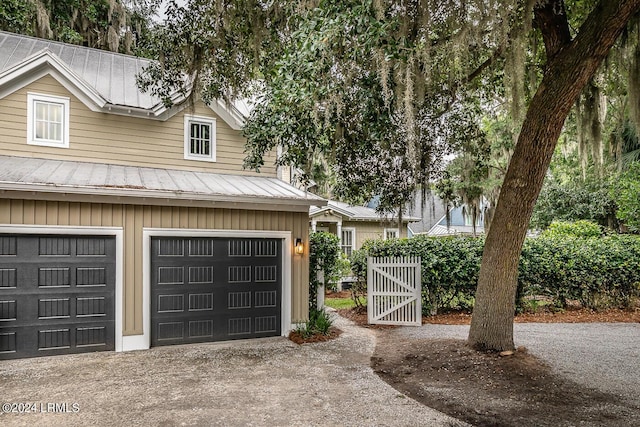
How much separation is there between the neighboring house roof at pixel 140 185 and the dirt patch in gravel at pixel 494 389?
328 cm

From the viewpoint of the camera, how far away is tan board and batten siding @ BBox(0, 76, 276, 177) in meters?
7.28

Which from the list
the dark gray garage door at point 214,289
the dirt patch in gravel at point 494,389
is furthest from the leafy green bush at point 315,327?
the dirt patch in gravel at point 494,389

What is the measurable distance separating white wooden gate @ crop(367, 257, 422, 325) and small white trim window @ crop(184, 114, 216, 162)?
395 centimetres

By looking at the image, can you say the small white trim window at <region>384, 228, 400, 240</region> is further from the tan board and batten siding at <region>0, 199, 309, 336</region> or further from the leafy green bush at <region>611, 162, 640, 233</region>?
the tan board and batten siding at <region>0, 199, 309, 336</region>

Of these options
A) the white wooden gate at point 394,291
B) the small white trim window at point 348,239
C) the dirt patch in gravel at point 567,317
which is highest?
the small white trim window at point 348,239

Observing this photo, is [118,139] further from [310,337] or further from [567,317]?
[567,317]

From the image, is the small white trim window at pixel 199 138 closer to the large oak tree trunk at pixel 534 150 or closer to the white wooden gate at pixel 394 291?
the white wooden gate at pixel 394 291

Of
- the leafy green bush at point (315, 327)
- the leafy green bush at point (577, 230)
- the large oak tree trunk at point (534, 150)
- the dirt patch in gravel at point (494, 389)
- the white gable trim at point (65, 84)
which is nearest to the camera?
the dirt patch in gravel at point (494, 389)

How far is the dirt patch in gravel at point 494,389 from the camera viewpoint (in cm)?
396

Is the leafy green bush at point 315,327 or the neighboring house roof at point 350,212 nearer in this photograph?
the leafy green bush at point 315,327

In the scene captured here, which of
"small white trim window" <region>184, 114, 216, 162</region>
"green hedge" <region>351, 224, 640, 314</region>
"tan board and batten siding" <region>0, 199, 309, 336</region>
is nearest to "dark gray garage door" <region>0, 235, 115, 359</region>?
"tan board and batten siding" <region>0, 199, 309, 336</region>

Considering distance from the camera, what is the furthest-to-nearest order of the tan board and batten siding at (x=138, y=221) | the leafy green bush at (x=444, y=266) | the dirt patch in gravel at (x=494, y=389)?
the leafy green bush at (x=444, y=266)
the tan board and batten siding at (x=138, y=221)
the dirt patch in gravel at (x=494, y=389)

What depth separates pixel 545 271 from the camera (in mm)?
9133

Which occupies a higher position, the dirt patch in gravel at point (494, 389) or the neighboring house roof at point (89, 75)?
the neighboring house roof at point (89, 75)
